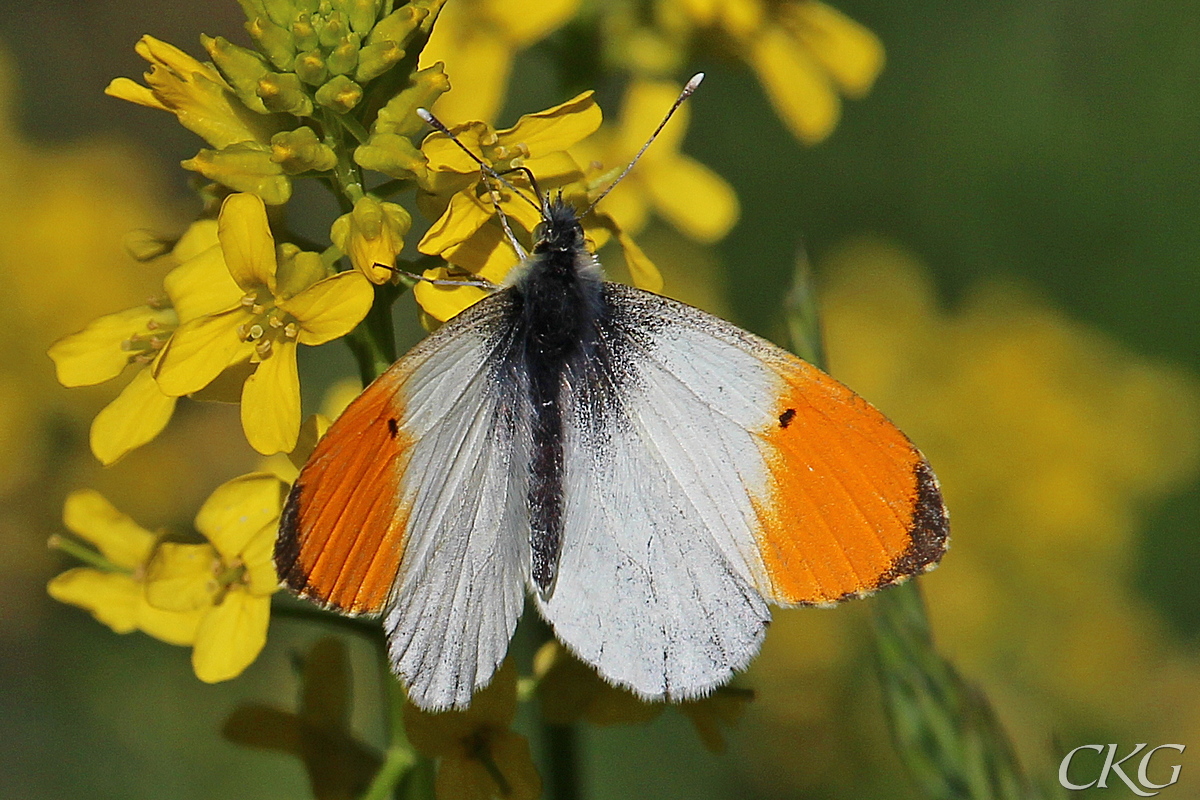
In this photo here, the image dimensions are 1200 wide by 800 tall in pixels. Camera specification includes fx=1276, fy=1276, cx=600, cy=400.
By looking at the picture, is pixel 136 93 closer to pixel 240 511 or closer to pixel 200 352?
pixel 200 352

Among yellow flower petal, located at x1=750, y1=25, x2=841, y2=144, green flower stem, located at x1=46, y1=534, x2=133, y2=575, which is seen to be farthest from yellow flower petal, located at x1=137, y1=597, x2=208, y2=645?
yellow flower petal, located at x1=750, y1=25, x2=841, y2=144

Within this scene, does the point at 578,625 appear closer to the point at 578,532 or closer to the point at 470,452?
the point at 578,532

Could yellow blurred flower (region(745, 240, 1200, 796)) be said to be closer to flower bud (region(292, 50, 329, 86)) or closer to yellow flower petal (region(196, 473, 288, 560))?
yellow flower petal (region(196, 473, 288, 560))

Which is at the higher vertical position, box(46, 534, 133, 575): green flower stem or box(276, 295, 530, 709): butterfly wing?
box(276, 295, 530, 709): butterfly wing

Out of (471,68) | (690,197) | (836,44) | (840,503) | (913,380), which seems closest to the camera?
(840,503)

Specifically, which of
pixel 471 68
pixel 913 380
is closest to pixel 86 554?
pixel 471 68

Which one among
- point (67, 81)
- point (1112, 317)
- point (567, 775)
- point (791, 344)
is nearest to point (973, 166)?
point (1112, 317)
